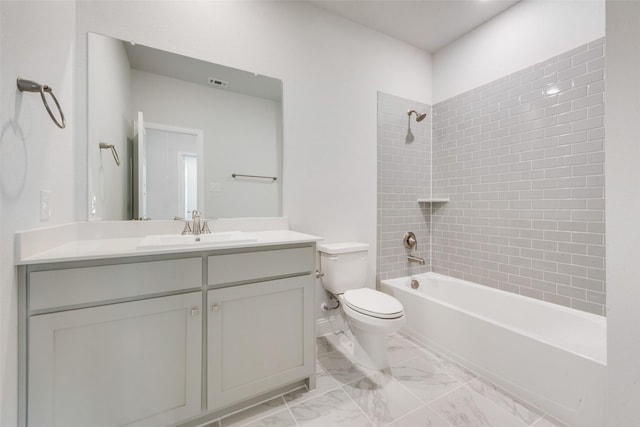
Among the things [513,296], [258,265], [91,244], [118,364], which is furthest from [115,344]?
[513,296]

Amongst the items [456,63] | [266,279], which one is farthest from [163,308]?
A: [456,63]

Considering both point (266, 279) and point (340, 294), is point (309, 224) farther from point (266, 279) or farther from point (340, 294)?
point (266, 279)

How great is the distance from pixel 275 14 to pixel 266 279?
1.90 m

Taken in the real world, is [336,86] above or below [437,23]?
below

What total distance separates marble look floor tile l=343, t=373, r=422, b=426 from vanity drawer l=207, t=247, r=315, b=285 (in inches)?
30.5

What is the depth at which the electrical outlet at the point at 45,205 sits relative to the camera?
3.68 ft

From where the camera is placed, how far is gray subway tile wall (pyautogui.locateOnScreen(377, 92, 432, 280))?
250 cm

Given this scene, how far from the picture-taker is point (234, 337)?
133 cm

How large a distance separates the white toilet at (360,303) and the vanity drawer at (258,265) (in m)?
0.47

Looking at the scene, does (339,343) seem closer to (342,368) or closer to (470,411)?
(342,368)

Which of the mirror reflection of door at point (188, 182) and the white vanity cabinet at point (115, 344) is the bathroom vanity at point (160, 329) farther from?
the mirror reflection of door at point (188, 182)

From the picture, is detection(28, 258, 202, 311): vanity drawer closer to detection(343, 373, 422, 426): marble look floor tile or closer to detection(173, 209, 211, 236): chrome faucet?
detection(173, 209, 211, 236): chrome faucet

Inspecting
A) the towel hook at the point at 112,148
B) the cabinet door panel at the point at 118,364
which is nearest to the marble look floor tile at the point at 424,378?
the cabinet door panel at the point at 118,364

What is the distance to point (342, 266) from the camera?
2.05 meters
